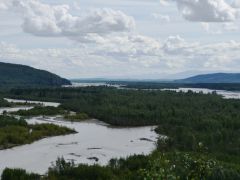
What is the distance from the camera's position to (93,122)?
50.6 metres

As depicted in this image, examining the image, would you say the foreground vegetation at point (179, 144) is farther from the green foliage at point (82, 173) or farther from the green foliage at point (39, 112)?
the green foliage at point (39, 112)

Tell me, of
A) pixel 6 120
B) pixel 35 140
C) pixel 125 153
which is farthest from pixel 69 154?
pixel 6 120

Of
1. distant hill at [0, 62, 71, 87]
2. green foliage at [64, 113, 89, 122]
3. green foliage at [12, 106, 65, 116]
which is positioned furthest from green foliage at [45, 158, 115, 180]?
distant hill at [0, 62, 71, 87]

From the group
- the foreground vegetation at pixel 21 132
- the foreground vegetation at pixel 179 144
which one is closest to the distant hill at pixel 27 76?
the foreground vegetation at pixel 179 144

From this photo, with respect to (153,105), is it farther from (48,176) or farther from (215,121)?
(48,176)

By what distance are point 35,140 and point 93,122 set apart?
50.4ft

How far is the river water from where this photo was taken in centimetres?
2694

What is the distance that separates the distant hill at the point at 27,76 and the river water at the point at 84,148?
119926 mm

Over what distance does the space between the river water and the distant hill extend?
393 feet

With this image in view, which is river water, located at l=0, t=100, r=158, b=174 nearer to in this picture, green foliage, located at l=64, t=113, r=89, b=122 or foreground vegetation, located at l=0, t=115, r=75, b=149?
foreground vegetation, located at l=0, t=115, r=75, b=149

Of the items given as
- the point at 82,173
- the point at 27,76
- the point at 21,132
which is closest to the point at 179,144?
the point at 82,173

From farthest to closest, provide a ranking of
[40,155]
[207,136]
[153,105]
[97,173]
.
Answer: [153,105]
[207,136]
[40,155]
[97,173]

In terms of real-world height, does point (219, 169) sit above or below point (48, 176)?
above

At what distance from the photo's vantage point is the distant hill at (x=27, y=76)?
162m
